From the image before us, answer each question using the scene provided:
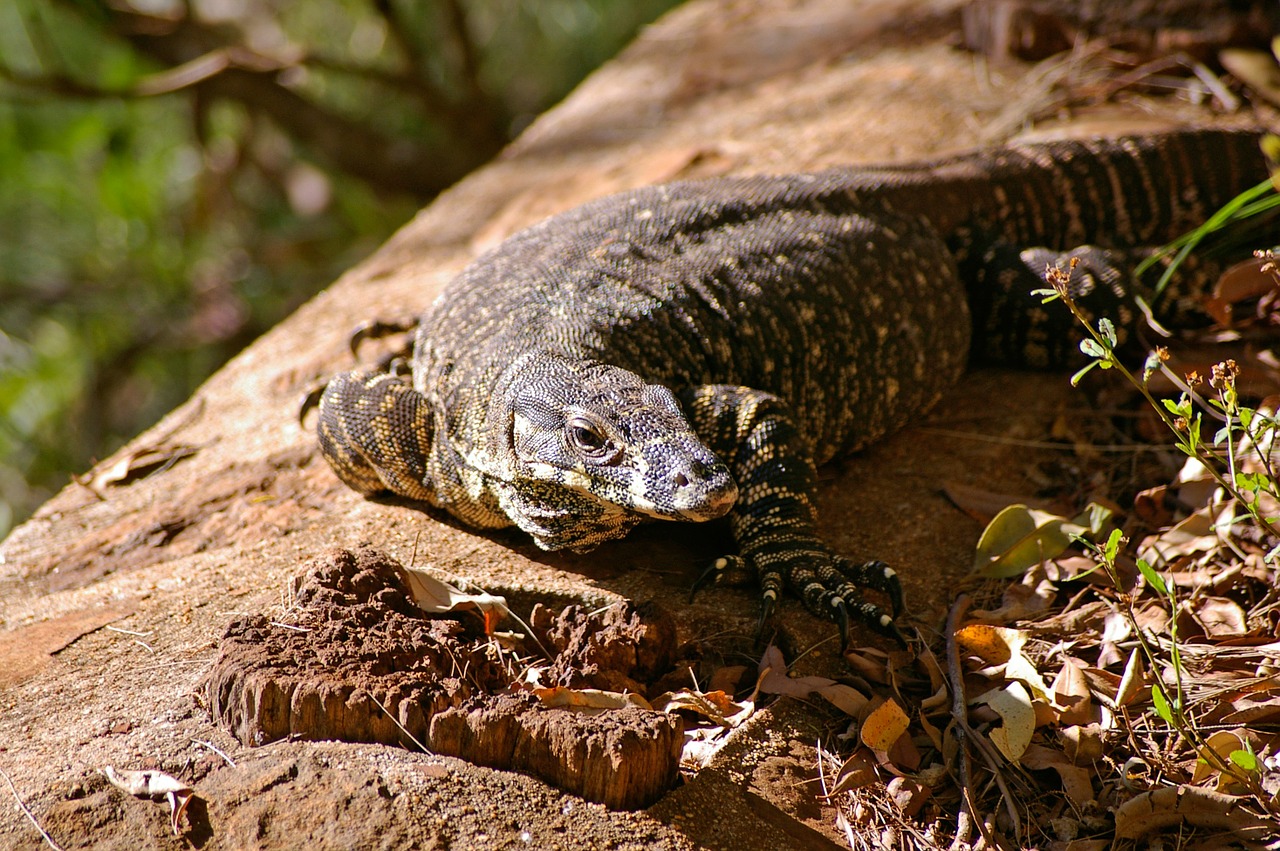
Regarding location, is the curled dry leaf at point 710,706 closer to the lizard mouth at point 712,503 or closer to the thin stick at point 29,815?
the lizard mouth at point 712,503

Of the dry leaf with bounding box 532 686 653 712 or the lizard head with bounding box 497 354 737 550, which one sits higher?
the lizard head with bounding box 497 354 737 550

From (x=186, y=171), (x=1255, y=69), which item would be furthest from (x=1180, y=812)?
(x=186, y=171)

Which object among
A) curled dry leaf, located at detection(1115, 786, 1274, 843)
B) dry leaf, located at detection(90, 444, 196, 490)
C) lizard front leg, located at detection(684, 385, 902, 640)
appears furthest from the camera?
dry leaf, located at detection(90, 444, 196, 490)

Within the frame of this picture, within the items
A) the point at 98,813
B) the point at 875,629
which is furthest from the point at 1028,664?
the point at 98,813

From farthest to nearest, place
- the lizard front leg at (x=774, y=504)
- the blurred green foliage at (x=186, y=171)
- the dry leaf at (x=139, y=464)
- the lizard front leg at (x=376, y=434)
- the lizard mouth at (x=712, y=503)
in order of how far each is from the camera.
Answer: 1. the blurred green foliage at (x=186, y=171)
2. the dry leaf at (x=139, y=464)
3. the lizard front leg at (x=376, y=434)
4. the lizard front leg at (x=774, y=504)
5. the lizard mouth at (x=712, y=503)

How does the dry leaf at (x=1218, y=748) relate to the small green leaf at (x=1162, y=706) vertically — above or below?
below

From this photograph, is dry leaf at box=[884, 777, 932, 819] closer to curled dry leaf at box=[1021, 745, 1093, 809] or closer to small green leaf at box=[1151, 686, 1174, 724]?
curled dry leaf at box=[1021, 745, 1093, 809]

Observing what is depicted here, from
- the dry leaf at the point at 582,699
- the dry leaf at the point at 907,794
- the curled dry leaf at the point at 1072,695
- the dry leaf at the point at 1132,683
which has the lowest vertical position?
the dry leaf at the point at 1132,683

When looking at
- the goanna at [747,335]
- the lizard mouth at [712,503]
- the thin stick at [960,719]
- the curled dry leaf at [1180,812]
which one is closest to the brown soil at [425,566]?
the thin stick at [960,719]

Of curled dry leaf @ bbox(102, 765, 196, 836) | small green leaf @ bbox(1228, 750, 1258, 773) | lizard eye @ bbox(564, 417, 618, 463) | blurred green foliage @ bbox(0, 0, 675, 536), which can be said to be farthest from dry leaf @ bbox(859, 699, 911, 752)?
blurred green foliage @ bbox(0, 0, 675, 536)
